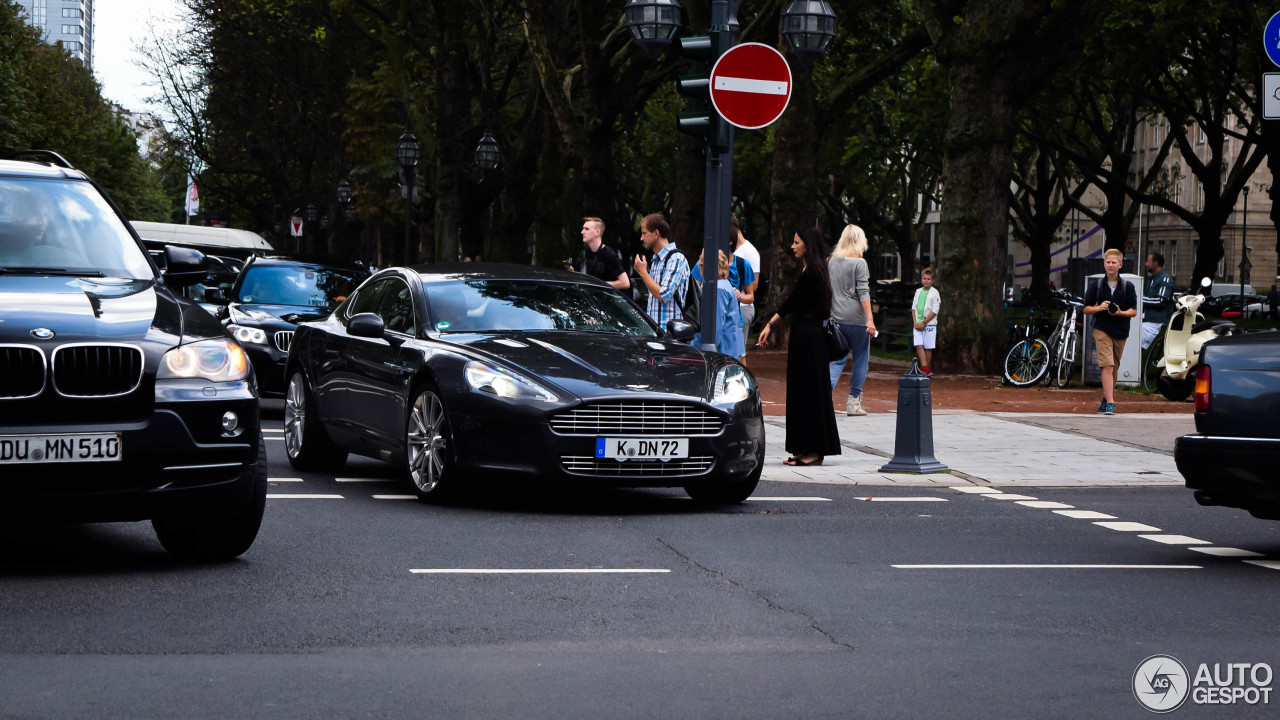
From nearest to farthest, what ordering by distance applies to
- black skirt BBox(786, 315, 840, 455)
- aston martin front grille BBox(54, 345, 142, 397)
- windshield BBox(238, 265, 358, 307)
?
1. aston martin front grille BBox(54, 345, 142, 397)
2. black skirt BBox(786, 315, 840, 455)
3. windshield BBox(238, 265, 358, 307)

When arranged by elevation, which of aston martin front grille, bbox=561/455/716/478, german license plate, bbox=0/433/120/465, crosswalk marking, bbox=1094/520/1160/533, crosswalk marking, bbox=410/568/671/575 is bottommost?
crosswalk marking, bbox=410/568/671/575

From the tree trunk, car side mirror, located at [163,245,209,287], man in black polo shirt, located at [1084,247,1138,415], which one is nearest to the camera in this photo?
car side mirror, located at [163,245,209,287]

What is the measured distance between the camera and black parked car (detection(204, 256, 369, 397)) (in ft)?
53.7

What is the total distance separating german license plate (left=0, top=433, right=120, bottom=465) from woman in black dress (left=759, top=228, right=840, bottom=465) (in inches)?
241

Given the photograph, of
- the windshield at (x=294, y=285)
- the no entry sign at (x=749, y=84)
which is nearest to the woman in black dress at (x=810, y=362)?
the no entry sign at (x=749, y=84)

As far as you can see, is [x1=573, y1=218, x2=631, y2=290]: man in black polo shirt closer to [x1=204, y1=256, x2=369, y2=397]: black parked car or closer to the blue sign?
[x1=204, y1=256, x2=369, y2=397]: black parked car

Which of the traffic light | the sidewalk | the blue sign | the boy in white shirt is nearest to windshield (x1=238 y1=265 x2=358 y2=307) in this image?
the sidewalk

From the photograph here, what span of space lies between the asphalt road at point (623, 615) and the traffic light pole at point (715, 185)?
3137 mm

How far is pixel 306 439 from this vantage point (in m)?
11.7

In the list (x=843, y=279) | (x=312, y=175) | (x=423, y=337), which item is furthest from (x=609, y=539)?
(x=312, y=175)

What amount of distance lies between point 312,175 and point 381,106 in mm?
20179

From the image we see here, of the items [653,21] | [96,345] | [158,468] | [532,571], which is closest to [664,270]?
[653,21]

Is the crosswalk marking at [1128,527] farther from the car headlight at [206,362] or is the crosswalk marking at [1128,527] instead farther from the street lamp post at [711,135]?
the car headlight at [206,362]

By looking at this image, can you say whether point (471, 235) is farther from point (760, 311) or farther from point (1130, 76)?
point (1130, 76)
